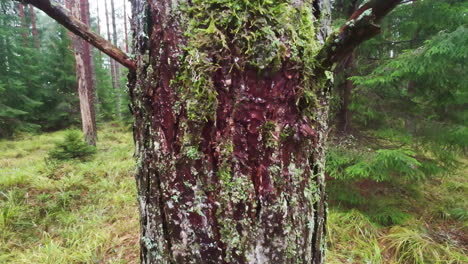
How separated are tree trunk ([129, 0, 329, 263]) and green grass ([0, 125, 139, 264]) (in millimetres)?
2254

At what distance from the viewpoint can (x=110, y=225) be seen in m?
3.26

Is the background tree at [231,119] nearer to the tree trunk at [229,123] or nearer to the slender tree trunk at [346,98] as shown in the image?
the tree trunk at [229,123]

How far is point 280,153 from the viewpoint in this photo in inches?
29.0

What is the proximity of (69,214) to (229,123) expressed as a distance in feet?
12.4

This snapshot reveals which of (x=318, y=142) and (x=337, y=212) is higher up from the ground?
(x=318, y=142)

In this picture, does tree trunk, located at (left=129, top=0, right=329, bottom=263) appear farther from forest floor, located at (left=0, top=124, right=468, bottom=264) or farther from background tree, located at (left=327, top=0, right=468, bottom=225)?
background tree, located at (left=327, top=0, right=468, bottom=225)

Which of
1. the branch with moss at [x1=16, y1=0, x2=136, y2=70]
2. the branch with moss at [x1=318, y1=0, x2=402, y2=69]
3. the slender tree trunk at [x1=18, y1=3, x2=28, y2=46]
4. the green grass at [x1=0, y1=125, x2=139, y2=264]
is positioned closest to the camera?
the branch with moss at [x1=318, y1=0, x2=402, y2=69]

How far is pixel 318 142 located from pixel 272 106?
0.78 ft

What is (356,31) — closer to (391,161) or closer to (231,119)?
(231,119)

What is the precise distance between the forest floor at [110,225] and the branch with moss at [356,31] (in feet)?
8.26

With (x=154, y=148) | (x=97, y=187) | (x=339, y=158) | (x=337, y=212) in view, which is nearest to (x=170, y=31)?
(x=154, y=148)

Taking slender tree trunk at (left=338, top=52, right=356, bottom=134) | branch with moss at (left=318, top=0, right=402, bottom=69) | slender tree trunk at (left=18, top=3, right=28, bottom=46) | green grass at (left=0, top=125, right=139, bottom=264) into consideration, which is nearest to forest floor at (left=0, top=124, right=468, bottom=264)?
green grass at (left=0, top=125, right=139, bottom=264)

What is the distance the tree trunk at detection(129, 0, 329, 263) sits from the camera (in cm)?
70

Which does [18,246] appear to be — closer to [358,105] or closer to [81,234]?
[81,234]
